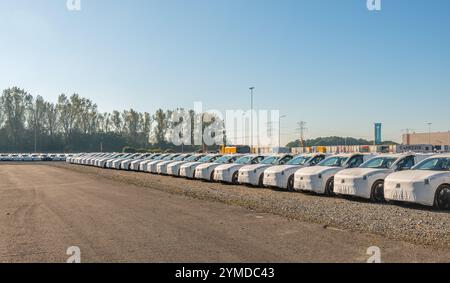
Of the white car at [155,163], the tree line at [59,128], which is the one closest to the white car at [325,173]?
the white car at [155,163]

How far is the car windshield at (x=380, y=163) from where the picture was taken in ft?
48.0

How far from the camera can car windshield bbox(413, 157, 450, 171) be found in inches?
493

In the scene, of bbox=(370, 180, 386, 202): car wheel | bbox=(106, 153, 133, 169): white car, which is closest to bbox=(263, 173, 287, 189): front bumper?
bbox=(370, 180, 386, 202): car wheel

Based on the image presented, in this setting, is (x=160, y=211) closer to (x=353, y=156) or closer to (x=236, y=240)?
(x=236, y=240)

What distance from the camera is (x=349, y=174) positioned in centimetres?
1427

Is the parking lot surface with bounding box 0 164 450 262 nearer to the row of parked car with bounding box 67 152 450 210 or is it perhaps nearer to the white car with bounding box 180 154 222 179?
the row of parked car with bounding box 67 152 450 210

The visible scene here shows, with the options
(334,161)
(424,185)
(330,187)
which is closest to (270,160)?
(334,161)

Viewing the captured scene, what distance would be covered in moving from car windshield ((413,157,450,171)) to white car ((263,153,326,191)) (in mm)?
5199

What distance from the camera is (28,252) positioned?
7285 millimetres

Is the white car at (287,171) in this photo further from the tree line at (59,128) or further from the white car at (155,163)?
the tree line at (59,128)

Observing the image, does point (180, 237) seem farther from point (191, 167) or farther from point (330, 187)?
point (191, 167)

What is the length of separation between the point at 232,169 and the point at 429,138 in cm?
7029

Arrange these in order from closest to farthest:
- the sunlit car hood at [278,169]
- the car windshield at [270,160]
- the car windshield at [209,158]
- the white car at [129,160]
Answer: the sunlit car hood at [278,169], the car windshield at [270,160], the car windshield at [209,158], the white car at [129,160]
